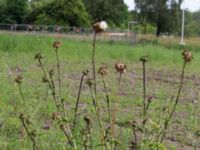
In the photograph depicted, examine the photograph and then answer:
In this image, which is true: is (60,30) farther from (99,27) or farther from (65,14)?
(99,27)

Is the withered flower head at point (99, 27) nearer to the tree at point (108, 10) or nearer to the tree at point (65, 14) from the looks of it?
the tree at point (65, 14)

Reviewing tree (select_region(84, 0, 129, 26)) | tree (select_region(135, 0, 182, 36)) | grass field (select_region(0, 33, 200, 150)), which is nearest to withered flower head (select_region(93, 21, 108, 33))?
grass field (select_region(0, 33, 200, 150))

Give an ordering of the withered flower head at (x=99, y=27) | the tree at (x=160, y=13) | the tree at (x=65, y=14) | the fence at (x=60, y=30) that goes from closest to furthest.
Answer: the withered flower head at (x=99, y=27), the fence at (x=60, y=30), the tree at (x=65, y=14), the tree at (x=160, y=13)

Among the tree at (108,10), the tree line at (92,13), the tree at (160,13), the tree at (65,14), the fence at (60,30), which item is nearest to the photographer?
the fence at (60,30)

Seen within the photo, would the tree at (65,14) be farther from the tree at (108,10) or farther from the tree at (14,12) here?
the tree at (14,12)

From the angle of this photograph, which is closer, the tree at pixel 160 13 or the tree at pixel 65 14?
the tree at pixel 65 14

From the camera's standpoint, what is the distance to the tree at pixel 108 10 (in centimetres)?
4388

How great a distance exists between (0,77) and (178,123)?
12.6 feet

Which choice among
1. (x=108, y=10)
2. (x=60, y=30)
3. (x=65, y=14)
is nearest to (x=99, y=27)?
(x=60, y=30)

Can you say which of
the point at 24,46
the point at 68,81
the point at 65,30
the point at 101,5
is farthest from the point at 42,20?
the point at 68,81

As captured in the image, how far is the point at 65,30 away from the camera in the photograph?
33.0 meters

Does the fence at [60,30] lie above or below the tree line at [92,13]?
below

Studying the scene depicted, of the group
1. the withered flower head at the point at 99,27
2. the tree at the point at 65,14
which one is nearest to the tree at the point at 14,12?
the tree at the point at 65,14

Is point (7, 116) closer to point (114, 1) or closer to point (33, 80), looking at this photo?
point (33, 80)
